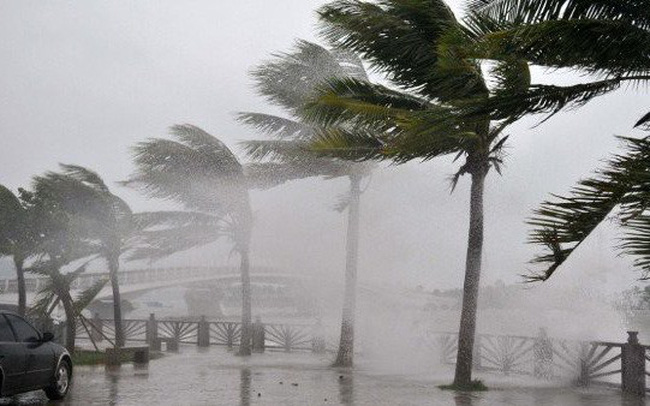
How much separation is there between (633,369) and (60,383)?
1091 centimetres

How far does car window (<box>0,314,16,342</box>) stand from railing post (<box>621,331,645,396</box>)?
1143cm

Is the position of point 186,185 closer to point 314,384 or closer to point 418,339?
point 418,339

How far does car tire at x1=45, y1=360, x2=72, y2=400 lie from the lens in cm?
1116

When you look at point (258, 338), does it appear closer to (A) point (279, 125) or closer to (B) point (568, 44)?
(A) point (279, 125)

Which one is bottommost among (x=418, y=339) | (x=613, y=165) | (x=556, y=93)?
(x=418, y=339)

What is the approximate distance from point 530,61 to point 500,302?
266ft

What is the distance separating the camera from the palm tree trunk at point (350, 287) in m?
19.5

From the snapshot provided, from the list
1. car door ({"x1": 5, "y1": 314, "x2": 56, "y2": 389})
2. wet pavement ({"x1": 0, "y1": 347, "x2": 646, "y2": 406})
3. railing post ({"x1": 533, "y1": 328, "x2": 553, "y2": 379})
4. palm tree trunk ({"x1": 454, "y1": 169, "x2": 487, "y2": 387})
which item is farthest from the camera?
railing post ({"x1": 533, "y1": 328, "x2": 553, "y2": 379})

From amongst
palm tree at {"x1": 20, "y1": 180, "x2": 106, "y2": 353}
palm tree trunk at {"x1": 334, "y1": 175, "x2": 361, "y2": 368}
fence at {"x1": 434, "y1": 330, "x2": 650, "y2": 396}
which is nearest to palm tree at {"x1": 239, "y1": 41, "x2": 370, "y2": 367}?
palm tree trunk at {"x1": 334, "y1": 175, "x2": 361, "y2": 368}

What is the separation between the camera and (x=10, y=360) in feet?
31.6

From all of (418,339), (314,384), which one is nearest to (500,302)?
(418,339)

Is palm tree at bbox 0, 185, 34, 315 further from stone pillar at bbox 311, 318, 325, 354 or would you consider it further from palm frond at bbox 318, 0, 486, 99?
palm frond at bbox 318, 0, 486, 99

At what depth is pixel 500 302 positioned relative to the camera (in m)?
85.4

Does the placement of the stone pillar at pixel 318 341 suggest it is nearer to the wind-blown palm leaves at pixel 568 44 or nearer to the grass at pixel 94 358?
the grass at pixel 94 358
